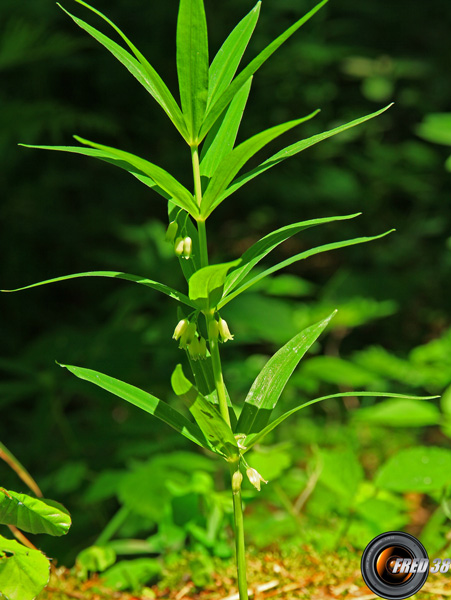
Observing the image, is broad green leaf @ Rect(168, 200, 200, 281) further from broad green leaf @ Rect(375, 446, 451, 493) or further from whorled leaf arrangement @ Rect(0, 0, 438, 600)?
broad green leaf @ Rect(375, 446, 451, 493)

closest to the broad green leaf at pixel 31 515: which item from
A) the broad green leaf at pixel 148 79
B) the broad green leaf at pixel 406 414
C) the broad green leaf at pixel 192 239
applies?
the broad green leaf at pixel 192 239

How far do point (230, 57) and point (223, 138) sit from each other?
0.06 m

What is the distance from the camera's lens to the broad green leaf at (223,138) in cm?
49

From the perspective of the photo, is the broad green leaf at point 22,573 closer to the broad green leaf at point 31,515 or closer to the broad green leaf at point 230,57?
the broad green leaf at point 31,515

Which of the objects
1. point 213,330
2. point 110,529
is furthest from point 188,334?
point 110,529

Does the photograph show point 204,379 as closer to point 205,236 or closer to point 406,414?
point 205,236

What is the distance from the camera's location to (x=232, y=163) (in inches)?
16.5

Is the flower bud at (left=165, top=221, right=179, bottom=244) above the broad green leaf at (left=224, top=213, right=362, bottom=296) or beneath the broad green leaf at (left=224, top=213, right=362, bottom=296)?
above

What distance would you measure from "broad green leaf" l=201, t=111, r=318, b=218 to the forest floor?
0.41 metres

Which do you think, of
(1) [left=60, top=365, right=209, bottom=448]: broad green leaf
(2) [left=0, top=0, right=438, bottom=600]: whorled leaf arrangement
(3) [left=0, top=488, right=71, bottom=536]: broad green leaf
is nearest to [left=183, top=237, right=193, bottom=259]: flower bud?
(2) [left=0, top=0, right=438, bottom=600]: whorled leaf arrangement

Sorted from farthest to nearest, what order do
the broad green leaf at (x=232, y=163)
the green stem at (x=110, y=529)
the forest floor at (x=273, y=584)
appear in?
the green stem at (x=110, y=529), the forest floor at (x=273, y=584), the broad green leaf at (x=232, y=163)

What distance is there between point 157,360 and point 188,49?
1178mm

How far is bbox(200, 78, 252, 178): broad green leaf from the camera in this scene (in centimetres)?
49

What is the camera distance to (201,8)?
1.44 ft
